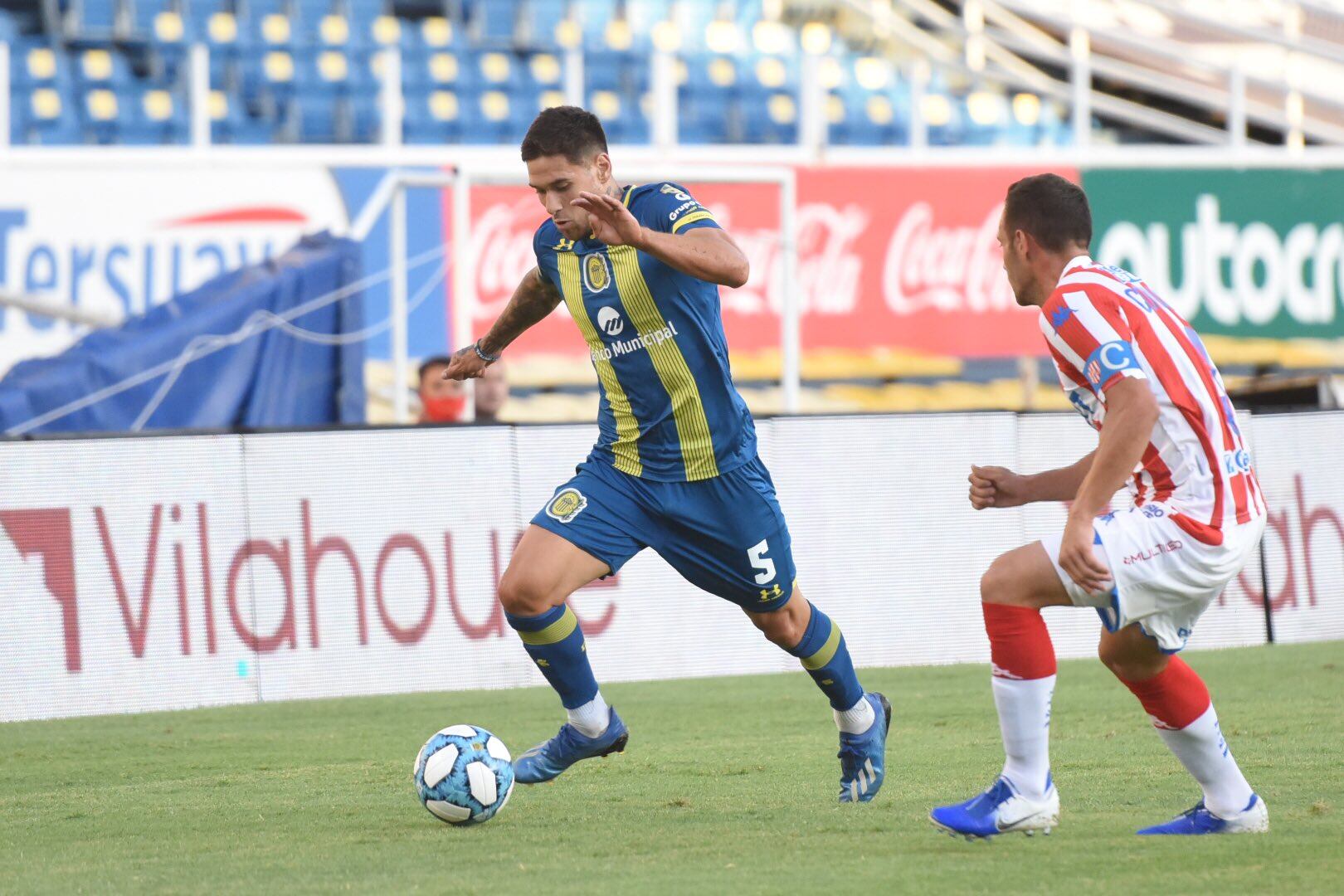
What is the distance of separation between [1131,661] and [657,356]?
1.80 meters

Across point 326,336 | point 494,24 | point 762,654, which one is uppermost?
point 494,24

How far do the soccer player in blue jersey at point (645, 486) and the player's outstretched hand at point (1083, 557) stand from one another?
4.90 ft

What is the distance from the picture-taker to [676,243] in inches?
207

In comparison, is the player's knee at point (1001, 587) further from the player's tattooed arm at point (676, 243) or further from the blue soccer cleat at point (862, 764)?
the blue soccer cleat at point (862, 764)

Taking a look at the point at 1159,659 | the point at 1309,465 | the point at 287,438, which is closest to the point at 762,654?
the point at 287,438

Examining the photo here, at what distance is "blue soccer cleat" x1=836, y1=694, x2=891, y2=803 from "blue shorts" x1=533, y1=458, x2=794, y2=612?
1.68ft

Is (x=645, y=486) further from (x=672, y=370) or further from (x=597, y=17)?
(x=597, y=17)

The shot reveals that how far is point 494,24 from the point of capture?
69.4 ft

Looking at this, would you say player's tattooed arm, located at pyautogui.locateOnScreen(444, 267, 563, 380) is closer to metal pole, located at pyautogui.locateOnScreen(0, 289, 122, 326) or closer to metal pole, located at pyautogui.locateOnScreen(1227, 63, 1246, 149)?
metal pole, located at pyautogui.locateOnScreen(0, 289, 122, 326)

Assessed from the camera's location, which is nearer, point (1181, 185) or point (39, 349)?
point (39, 349)

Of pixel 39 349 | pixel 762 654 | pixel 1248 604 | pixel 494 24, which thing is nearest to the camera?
pixel 762 654

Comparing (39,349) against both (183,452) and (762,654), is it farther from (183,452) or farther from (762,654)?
(762,654)

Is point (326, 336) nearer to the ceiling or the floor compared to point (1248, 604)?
nearer to the ceiling

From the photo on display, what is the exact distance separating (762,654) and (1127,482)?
5.78 metres
